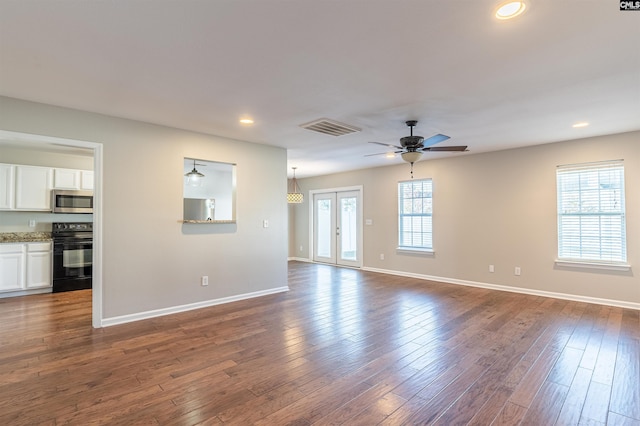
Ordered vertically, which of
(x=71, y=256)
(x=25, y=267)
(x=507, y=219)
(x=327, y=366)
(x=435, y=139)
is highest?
(x=435, y=139)

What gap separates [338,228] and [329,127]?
452 centimetres

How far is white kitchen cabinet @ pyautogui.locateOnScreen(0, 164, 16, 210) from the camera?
5152mm

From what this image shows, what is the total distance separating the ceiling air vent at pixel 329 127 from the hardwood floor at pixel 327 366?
241cm

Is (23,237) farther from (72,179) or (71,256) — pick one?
(72,179)

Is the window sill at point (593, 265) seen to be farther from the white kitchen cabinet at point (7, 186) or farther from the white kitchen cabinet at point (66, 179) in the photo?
the white kitchen cabinet at point (7, 186)

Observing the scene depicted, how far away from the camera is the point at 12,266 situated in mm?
5117

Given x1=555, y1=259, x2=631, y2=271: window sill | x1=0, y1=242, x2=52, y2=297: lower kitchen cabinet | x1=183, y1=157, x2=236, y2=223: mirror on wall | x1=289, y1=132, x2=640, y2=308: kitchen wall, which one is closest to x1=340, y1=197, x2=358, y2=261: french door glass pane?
x1=289, y1=132, x2=640, y2=308: kitchen wall

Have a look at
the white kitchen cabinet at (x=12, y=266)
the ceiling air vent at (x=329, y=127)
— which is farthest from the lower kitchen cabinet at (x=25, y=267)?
the ceiling air vent at (x=329, y=127)

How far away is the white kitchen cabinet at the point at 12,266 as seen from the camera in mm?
5043

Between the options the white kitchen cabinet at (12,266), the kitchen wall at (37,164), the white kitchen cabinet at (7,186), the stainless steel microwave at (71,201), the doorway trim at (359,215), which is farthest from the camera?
the doorway trim at (359,215)

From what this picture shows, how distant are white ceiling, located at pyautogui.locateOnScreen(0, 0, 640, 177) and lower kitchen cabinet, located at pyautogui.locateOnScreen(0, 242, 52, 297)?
330 centimetres

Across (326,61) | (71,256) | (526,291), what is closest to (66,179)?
(71,256)

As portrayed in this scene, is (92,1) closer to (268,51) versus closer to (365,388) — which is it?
(268,51)

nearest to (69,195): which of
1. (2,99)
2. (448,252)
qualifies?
(2,99)
